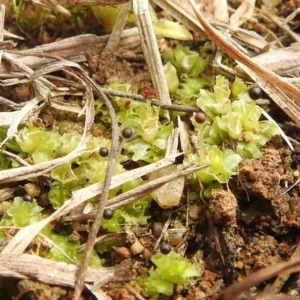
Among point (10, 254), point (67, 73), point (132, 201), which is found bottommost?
point (10, 254)

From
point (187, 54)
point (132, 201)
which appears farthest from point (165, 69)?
point (132, 201)

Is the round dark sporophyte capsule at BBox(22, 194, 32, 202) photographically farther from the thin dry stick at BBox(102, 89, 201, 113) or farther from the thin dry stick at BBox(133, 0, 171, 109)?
the thin dry stick at BBox(133, 0, 171, 109)

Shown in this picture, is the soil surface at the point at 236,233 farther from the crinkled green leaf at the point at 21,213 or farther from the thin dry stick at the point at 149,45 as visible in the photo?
the thin dry stick at the point at 149,45

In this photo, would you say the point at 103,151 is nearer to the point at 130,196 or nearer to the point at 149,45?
the point at 130,196

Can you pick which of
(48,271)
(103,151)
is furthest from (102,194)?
(48,271)

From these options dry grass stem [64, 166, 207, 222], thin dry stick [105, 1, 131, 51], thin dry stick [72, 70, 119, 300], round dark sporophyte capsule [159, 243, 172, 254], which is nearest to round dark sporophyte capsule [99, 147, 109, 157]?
thin dry stick [72, 70, 119, 300]

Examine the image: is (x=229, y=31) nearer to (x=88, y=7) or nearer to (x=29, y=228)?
(x=88, y=7)

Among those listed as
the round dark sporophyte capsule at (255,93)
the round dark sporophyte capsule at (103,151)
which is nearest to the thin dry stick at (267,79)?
the round dark sporophyte capsule at (255,93)
